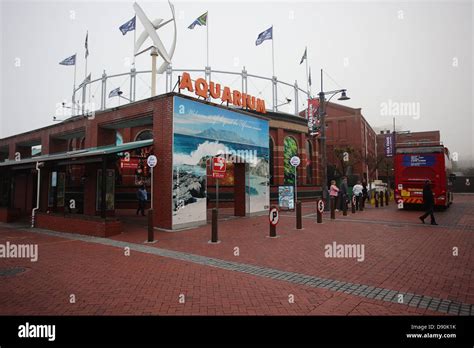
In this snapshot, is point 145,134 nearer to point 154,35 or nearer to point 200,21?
point 200,21

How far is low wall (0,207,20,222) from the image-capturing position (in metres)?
16.0

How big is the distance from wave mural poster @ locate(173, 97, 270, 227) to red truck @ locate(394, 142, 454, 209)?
8.83 meters

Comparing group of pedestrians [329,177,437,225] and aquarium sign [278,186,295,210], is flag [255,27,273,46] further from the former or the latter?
group of pedestrians [329,177,437,225]

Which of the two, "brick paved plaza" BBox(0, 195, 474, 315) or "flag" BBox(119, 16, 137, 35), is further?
"flag" BBox(119, 16, 137, 35)

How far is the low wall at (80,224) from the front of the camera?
35.4ft

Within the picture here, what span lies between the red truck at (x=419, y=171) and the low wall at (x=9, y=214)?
2294cm

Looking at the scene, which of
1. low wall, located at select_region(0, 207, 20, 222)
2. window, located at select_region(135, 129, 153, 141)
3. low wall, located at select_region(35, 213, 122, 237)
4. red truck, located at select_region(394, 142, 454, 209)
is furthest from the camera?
window, located at select_region(135, 129, 153, 141)

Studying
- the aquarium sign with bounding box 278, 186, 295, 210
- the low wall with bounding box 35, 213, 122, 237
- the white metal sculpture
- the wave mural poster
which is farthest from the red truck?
the low wall with bounding box 35, 213, 122, 237

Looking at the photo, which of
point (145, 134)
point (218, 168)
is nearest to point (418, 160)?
point (218, 168)

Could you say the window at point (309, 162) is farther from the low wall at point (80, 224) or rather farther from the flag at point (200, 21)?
the low wall at point (80, 224)

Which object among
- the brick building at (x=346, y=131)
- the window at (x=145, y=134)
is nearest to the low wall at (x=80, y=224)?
the window at (x=145, y=134)

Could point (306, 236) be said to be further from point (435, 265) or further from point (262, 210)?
point (262, 210)

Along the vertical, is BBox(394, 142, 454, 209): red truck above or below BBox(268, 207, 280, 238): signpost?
above

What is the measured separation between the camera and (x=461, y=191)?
46.5m
